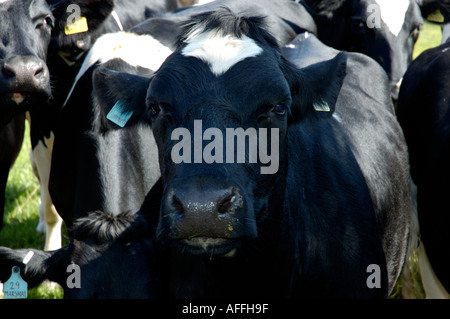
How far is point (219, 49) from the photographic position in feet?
9.26

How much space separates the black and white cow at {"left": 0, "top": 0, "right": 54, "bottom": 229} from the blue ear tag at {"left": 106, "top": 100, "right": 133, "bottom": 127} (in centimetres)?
138

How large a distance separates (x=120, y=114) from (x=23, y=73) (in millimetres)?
1431

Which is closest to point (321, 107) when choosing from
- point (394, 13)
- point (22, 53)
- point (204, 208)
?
point (204, 208)

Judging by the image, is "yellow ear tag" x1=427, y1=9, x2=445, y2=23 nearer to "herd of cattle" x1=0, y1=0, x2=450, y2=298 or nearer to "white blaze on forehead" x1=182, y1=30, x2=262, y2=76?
"herd of cattle" x1=0, y1=0, x2=450, y2=298

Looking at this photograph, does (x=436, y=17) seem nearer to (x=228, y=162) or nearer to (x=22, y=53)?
(x=22, y=53)

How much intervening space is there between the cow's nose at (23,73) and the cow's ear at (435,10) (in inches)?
141

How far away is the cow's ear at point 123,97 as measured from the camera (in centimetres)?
312

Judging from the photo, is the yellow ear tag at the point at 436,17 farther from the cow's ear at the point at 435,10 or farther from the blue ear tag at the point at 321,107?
the blue ear tag at the point at 321,107

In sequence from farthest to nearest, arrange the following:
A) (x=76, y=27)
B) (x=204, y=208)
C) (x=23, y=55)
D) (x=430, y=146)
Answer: (x=76, y=27) < (x=23, y=55) < (x=430, y=146) < (x=204, y=208)

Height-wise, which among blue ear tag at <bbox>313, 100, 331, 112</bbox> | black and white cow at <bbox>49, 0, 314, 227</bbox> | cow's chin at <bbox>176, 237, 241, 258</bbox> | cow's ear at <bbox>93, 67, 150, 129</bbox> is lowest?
black and white cow at <bbox>49, 0, 314, 227</bbox>

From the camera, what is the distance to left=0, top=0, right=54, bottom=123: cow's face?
4.26 m

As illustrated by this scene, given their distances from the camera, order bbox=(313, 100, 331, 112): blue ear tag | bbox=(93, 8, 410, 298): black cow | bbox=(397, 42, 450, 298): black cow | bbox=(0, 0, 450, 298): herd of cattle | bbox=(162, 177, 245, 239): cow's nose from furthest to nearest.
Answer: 1. bbox=(397, 42, 450, 298): black cow
2. bbox=(313, 100, 331, 112): blue ear tag
3. bbox=(0, 0, 450, 298): herd of cattle
4. bbox=(93, 8, 410, 298): black cow
5. bbox=(162, 177, 245, 239): cow's nose

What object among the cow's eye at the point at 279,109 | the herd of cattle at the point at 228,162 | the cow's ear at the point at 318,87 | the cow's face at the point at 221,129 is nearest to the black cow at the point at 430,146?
the herd of cattle at the point at 228,162

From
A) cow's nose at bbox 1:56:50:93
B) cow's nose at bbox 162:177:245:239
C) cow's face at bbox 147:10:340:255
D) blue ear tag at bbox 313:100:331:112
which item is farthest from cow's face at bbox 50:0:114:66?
cow's nose at bbox 162:177:245:239
